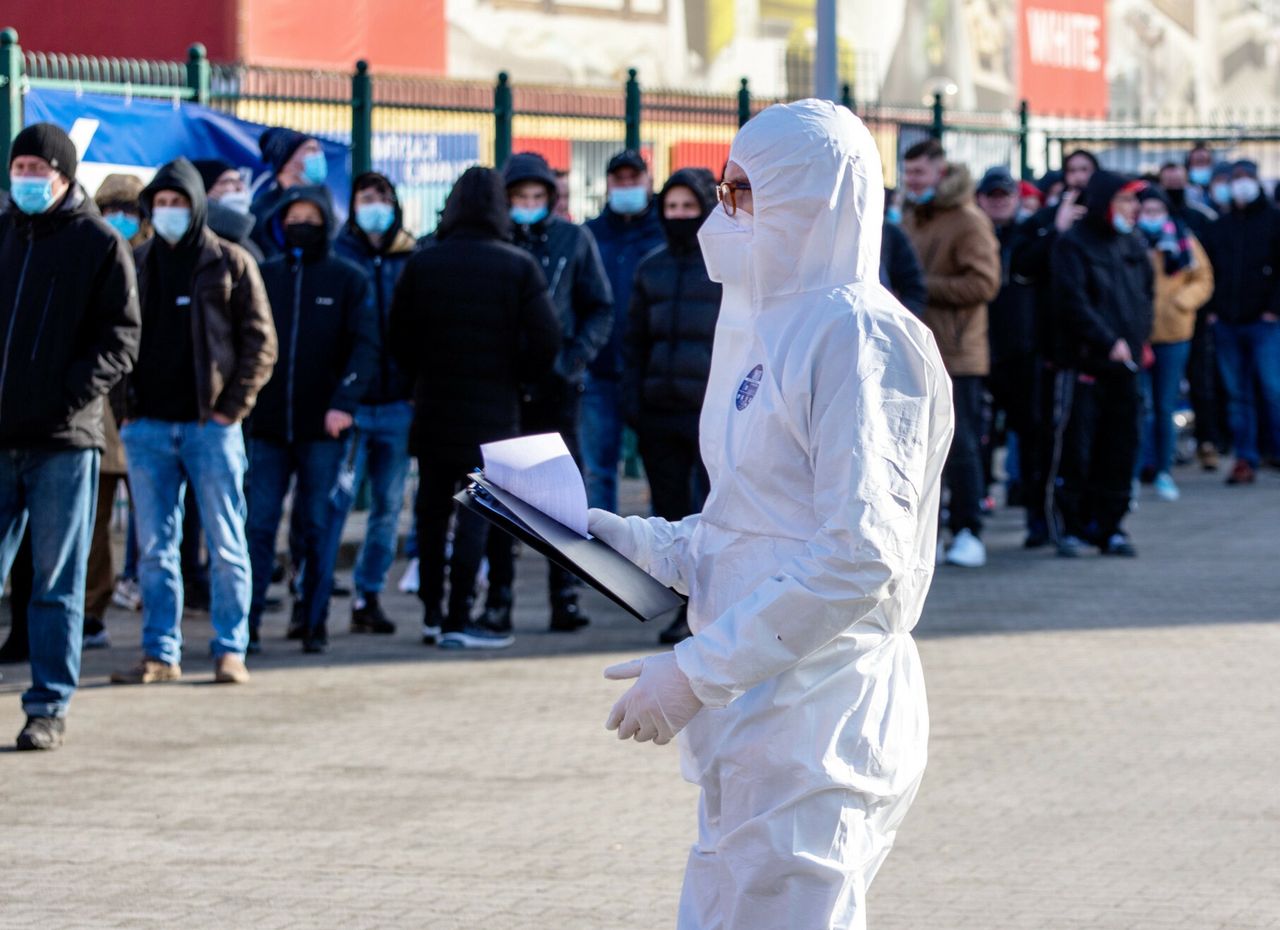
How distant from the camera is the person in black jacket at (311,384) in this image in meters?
10.2

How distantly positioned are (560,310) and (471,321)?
3.03 feet

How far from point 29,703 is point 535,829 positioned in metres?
2.18

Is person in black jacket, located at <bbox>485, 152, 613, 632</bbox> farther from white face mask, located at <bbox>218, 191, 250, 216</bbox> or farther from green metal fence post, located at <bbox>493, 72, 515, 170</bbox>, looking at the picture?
green metal fence post, located at <bbox>493, 72, 515, 170</bbox>

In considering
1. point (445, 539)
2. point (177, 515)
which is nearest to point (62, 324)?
point (177, 515)

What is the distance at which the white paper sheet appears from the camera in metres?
3.93

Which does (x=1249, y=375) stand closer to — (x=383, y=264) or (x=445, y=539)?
(x=383, y=264)

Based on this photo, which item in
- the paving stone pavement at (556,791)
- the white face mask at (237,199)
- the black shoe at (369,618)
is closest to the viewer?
the paving stone pavement at (556,791)

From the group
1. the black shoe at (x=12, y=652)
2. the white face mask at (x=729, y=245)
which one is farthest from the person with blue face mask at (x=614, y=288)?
the white face mask at (x=729, y=245)

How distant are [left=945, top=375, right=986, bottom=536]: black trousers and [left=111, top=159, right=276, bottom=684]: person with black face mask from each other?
489 cm

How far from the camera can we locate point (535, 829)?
6.95 meters

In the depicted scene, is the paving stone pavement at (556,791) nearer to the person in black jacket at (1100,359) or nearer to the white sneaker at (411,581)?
the white sneaker at (411,581)

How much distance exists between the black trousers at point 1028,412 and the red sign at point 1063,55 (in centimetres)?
4037

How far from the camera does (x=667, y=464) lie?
10.6 meters

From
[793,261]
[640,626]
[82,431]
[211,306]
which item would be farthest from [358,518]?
[793,261]
